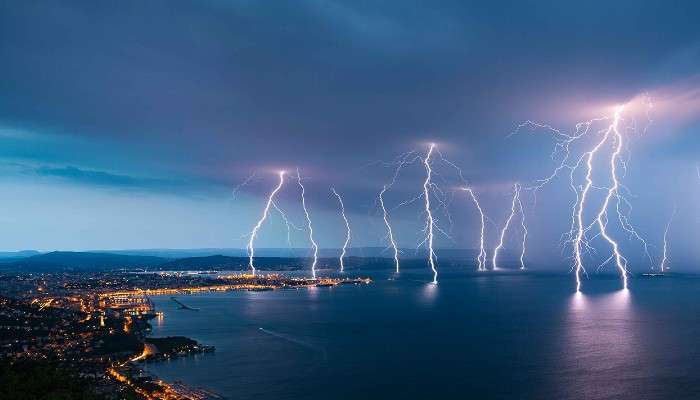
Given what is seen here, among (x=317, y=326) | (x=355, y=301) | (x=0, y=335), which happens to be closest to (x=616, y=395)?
(x=317, y=326)

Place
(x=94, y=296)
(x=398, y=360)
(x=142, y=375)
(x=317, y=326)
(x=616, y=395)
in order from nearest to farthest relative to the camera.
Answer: (x=616, y=395) → (x=142, y=375) → (x=398, y=360) → (x=317, y=326) → (x=94, y=296)

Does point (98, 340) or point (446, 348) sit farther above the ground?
point (98, 340)

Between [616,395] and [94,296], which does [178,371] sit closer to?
[616,395]

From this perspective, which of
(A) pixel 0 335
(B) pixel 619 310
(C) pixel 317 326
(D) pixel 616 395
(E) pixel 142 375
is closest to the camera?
(D) pixel 616 395

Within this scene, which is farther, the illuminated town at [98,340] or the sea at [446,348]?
the illuminated town at [98,340]

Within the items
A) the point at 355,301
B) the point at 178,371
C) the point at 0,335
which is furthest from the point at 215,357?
the point at 355,301

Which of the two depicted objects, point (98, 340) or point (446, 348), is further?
point (98, 340)

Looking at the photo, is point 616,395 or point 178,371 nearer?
point 616,395

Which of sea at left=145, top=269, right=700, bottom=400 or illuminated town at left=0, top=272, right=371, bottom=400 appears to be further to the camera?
illuminated town at left=0, top=272, right=371, bottom=400
